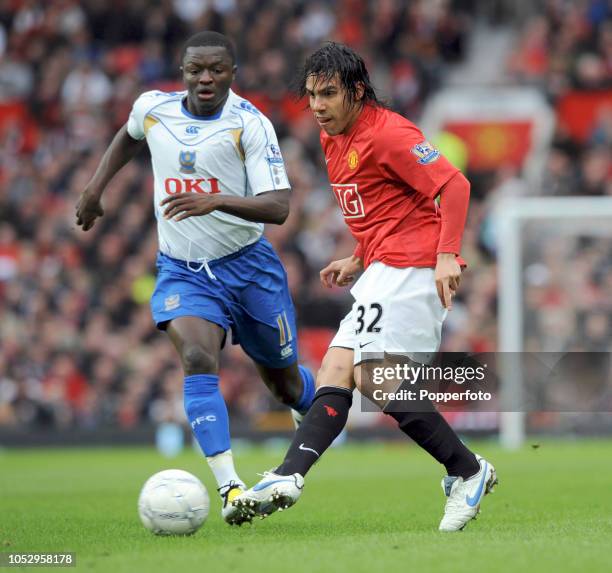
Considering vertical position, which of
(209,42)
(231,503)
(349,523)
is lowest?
(349,523)

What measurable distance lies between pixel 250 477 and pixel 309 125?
948 cm

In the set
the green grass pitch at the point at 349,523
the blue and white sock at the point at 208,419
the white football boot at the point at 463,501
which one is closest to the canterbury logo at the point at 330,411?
the green grass pitch at the point at 349,523

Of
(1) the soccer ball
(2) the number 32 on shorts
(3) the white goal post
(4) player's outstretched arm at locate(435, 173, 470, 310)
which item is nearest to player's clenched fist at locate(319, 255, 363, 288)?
(2) the number 32 on shorts

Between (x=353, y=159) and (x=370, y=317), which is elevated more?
(x=353, y=159)

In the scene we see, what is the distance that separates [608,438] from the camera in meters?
15.8

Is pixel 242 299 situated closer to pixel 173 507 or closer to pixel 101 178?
pixel 101 178

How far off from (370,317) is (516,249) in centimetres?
990

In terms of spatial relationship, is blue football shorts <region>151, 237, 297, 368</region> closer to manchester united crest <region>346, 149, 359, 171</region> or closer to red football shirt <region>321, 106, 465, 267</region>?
red football shirt <region>321, 106, 465, 267</region>

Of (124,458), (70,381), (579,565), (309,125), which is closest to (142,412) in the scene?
(70,381)

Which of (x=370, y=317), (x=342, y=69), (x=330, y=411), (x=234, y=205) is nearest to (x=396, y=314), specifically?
(x=370, y=317)

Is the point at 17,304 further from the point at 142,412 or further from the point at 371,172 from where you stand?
the point at 371,172

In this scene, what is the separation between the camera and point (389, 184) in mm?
6402

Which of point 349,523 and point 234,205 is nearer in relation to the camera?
point 234,205

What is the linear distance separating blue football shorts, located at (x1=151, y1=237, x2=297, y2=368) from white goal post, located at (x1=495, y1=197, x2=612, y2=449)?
304 inches
